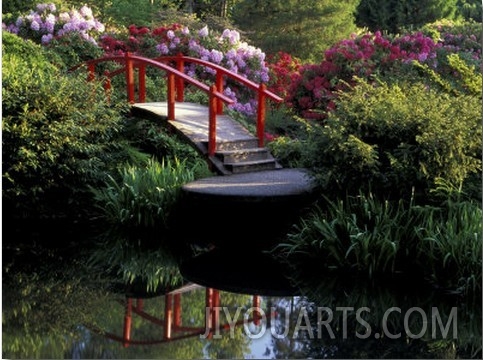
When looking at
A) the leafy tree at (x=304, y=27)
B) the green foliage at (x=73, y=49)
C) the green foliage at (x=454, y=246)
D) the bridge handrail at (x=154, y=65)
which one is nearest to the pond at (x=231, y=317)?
the green foliage at (x=454, y=246)

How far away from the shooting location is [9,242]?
34.0 feet

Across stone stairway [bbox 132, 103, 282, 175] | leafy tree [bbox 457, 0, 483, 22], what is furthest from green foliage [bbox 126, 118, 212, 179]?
leafy tree [bbox 457, 0, 483, 22]

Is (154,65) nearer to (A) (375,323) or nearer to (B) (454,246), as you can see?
(B) (454,246)

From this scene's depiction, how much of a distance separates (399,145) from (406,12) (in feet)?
76.3

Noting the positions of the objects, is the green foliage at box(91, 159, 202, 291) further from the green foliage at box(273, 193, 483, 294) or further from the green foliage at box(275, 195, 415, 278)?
the green foliage at box(273, 193, 483, 294)

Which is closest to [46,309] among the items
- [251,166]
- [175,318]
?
[175,318]

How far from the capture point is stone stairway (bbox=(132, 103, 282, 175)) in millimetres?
11234

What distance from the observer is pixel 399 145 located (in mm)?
8820

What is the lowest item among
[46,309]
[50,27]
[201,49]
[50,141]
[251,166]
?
[46,309]

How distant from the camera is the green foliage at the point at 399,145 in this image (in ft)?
28.5

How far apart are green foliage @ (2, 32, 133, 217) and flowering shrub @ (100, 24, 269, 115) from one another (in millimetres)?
5464

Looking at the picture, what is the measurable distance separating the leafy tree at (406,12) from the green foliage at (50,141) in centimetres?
2080

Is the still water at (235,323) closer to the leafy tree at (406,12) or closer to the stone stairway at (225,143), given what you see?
the stone stairway at (225,143)

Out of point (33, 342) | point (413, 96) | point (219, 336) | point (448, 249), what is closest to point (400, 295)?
point (448, 249)
